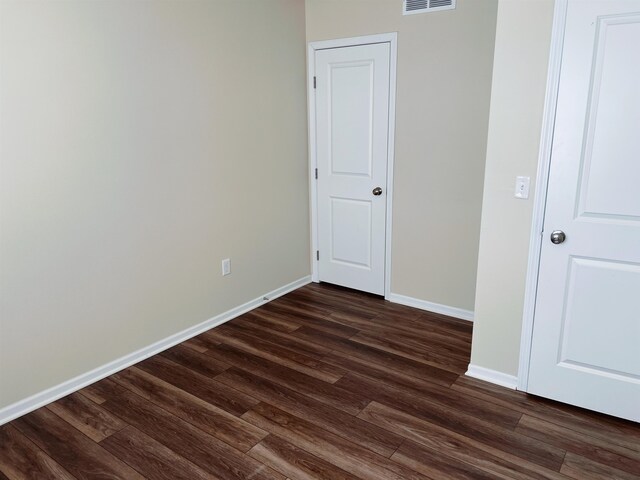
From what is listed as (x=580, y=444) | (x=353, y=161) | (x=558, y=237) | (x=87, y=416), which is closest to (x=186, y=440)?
(x=87, y=416)

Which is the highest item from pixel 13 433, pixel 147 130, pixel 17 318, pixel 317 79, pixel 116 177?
pixel 317 79

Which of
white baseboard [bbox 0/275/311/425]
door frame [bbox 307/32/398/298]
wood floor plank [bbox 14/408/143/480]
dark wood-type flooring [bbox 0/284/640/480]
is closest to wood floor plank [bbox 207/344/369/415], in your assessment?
dark wood-type flooring [bbox 0/284/640/480]

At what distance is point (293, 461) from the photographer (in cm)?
208

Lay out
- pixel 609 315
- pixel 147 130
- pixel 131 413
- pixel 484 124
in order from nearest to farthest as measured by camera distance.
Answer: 1. pixel 609 315
2. pixel 131 413
3. pixel 147 130
4. pixel 484 124

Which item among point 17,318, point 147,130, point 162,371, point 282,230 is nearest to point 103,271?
point 17,318

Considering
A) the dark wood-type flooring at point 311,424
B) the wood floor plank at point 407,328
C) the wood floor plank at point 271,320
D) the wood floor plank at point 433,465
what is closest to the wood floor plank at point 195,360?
the dark wood-type flooring at point 311,424

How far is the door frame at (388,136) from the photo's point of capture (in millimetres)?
3478

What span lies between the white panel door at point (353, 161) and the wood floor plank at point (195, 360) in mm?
1543

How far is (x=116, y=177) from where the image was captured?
269 centimetres

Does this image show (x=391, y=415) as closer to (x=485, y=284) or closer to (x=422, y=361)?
(x=422, y=361)

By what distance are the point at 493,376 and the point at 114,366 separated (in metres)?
2.26

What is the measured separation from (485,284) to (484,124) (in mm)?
1194

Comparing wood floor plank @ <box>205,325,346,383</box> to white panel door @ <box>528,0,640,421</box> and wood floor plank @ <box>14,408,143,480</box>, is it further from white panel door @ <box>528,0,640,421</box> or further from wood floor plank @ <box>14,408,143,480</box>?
white panel door @ <box>528,0,640,421</box>

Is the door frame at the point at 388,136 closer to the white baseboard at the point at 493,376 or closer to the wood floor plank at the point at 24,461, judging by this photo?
the white baseboard at the point at 493,376
